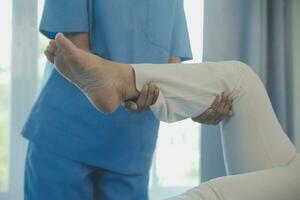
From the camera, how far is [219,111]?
102 cm

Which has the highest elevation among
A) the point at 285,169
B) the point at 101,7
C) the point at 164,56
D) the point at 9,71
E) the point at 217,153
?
the point at 101,7

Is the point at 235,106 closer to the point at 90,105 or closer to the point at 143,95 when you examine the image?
the point at 143,95

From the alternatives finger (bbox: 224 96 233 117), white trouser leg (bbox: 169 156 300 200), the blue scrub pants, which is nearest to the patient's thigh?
white trouser leg (bbox: 169 156 300 200)

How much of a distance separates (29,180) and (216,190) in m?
0.61

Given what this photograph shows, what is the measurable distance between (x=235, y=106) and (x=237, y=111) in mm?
15

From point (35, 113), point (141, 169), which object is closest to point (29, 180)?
point (35, 113)

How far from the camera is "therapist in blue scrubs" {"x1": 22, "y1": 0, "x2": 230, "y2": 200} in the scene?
1.07 meters

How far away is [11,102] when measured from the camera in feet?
5.19

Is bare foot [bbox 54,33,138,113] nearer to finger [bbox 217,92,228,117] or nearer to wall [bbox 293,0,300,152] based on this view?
finger [bbox 217,92,228,117]

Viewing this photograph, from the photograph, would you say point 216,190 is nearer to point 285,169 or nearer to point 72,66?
point 285,169

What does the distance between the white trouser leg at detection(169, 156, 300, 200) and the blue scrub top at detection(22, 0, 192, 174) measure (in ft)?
1.26

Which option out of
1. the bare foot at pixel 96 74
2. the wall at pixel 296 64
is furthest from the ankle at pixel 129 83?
the wall at pixel 296 64

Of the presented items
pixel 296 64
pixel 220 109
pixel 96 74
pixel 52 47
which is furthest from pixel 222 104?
pixel 296 64

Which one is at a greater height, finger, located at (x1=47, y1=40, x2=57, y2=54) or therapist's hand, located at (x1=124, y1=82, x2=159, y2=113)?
finger, located at (x1=47, y1=40, x2=57, y2=54)
